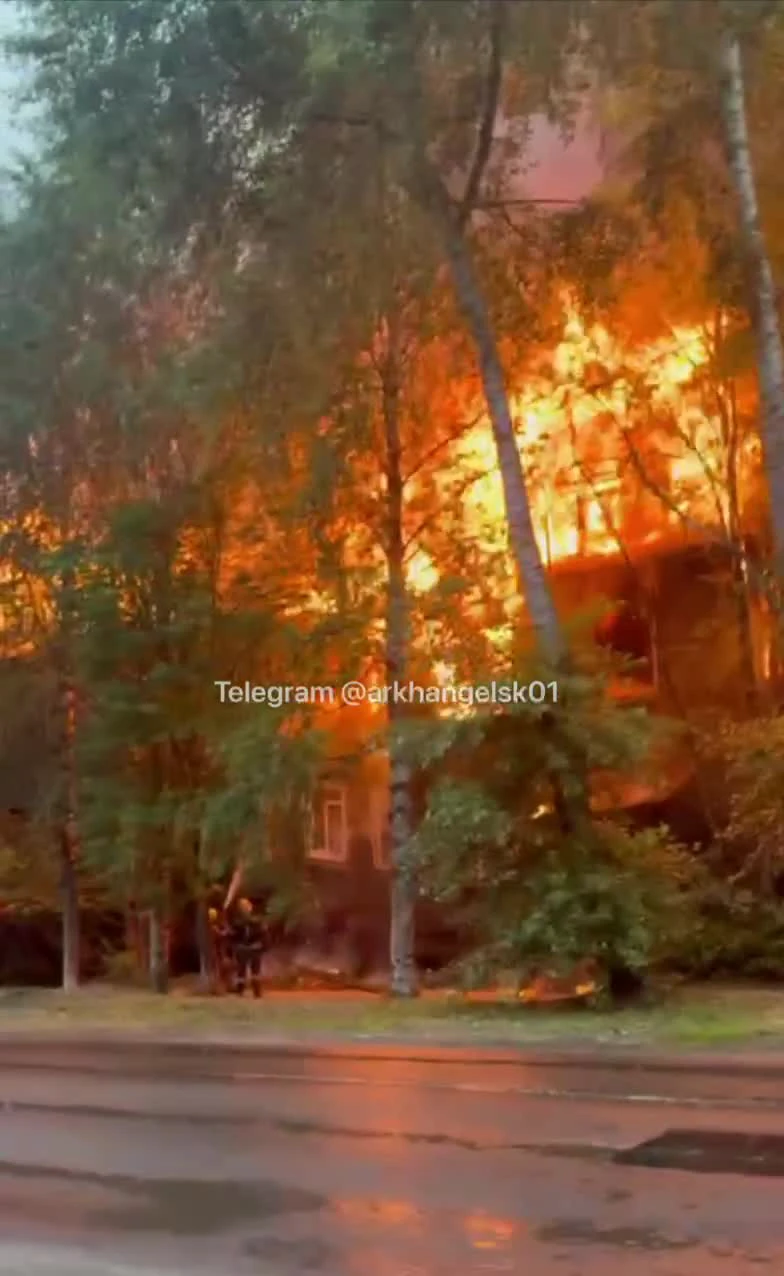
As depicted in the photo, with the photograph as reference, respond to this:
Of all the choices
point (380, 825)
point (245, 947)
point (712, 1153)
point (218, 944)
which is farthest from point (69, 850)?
point (712, 1153)

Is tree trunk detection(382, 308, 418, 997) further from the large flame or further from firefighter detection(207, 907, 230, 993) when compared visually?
firefighter detection(207, 907, 230, 993)

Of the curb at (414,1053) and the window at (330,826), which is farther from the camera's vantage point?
the window at (330,826)

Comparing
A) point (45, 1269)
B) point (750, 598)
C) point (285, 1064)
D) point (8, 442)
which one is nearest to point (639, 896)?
point (285, 1064)

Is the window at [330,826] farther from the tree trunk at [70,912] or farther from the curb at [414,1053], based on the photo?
the curb at [414,1053]

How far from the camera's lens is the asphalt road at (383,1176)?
23.5 feet

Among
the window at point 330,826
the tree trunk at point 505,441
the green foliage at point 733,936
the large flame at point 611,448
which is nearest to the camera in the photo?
the tree trunk at point 505,441

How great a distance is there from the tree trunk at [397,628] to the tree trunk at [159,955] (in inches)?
176

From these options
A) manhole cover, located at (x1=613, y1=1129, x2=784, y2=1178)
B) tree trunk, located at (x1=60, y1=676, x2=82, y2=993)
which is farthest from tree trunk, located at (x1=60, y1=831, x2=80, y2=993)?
manhole cover, located at (x1=613, y1=1129, x2=784, y2=1178)

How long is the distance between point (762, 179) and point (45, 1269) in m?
15.9

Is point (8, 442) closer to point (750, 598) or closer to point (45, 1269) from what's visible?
point (750, 598)

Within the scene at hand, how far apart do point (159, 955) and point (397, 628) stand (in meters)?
7.45

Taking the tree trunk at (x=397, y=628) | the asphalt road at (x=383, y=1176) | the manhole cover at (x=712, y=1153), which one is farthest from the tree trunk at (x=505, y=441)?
the manhole cover at (x=712, y=1153)

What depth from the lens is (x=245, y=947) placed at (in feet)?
78.7

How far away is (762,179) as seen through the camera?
1931 centimetres
